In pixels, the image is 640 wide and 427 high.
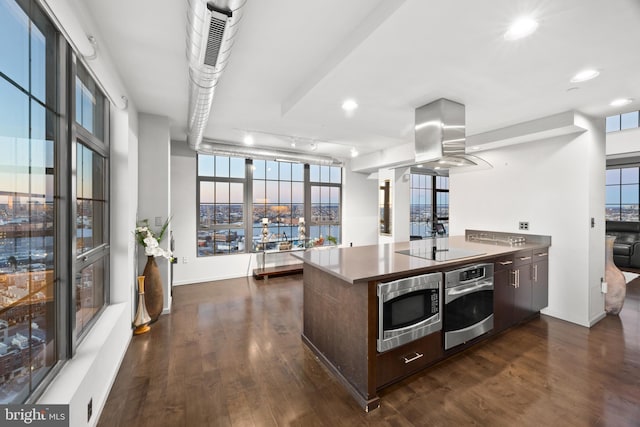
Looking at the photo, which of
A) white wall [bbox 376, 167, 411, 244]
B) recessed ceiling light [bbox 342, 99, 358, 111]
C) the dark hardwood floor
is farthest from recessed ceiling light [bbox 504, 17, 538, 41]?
white wall [bbox 376, 167, 411, 244]

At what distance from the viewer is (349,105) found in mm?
2865

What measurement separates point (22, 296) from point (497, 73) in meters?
3.43

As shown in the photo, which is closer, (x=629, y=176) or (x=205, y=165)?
(x=205, y=165)

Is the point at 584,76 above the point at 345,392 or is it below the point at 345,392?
above

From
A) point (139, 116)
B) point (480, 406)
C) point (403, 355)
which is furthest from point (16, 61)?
point (480, 406)

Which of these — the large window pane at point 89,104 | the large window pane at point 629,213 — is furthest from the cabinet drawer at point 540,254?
the large window pane at point 629,213

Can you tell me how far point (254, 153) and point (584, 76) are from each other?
449 cm

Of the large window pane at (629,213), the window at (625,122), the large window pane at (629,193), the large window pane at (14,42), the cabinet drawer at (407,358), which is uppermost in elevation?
the window at (625,122)

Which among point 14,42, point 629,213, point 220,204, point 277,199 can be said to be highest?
point 14,42

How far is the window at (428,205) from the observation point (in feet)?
25.2

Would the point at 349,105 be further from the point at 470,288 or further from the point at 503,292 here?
the point at 503,292

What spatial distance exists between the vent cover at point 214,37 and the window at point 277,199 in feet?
13.0

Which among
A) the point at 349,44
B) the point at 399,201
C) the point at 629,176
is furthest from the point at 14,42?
the point at 629,176

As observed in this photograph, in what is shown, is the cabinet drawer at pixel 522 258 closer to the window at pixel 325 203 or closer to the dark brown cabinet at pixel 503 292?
the dark brown cabinet at pixel 503 292
